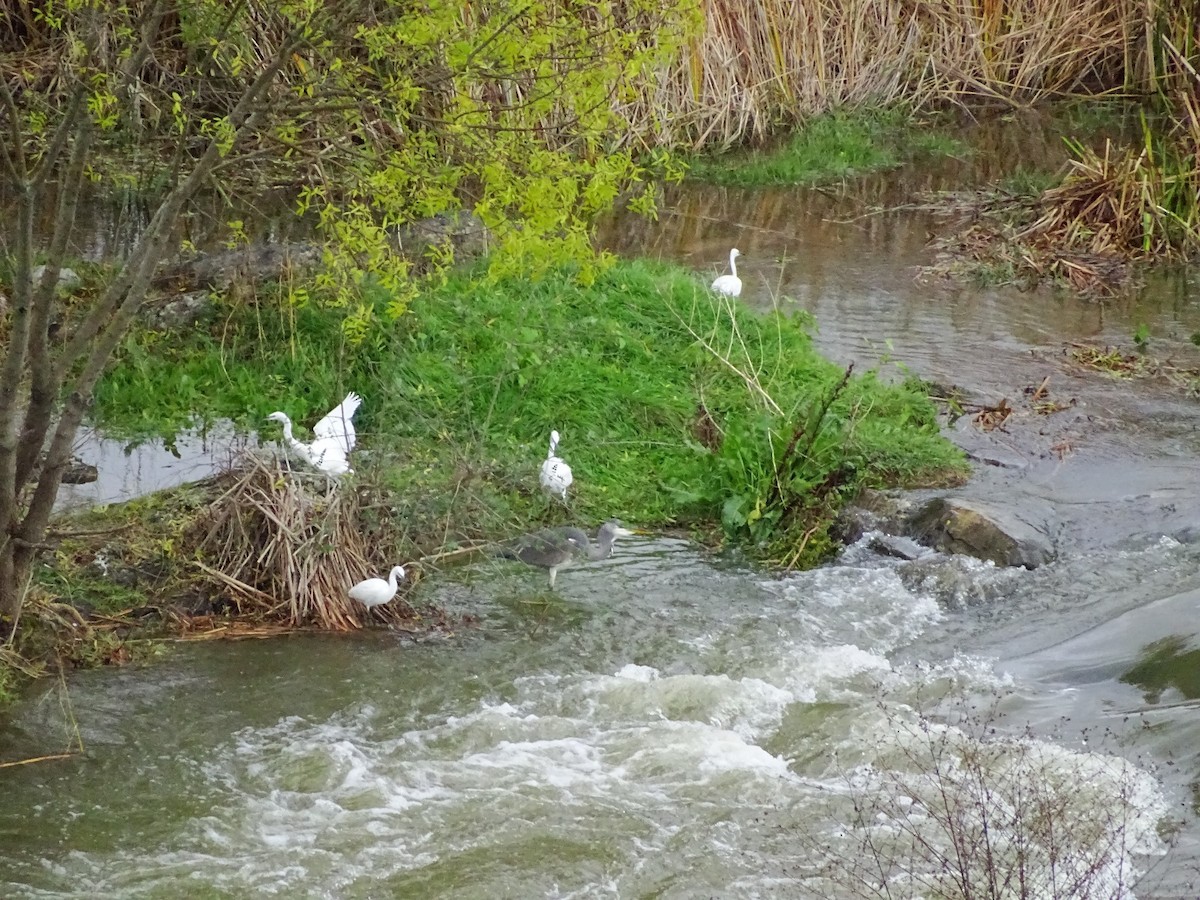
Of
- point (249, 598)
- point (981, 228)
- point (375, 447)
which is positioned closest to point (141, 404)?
point (375, 447)

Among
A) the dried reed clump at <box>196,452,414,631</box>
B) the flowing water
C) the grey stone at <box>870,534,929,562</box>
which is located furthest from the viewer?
the grey stone at <box>870,534,929,562</box>

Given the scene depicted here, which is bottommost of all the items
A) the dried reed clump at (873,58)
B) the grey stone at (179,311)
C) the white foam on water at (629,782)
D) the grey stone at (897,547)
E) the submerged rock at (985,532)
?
the white foam on water at (629,782)

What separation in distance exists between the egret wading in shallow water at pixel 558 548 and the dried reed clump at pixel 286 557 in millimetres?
719

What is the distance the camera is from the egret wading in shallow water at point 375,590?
713cm

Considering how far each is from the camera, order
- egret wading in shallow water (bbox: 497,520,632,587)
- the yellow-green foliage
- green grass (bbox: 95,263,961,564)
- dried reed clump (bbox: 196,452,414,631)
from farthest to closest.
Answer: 1. green grass (bbox: 95,263,961,564)
2. egret wading in shallow water (bbox: 497,520,632,587)
3. dried reed clump (bbox: 196,452,414,631)
4. the yellow-green foliage

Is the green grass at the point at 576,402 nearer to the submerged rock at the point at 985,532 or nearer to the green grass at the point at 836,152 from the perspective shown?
the submerged rock at the point at 985,532

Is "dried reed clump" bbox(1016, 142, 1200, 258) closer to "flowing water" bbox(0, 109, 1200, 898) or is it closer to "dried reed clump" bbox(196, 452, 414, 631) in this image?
"flowing water" bbox(0, 109, 1200, 898)

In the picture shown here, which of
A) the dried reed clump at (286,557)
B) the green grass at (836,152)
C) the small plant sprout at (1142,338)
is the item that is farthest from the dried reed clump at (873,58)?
the dried reed clump at (286,557)

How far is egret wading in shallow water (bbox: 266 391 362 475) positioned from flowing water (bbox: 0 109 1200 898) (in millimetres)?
814

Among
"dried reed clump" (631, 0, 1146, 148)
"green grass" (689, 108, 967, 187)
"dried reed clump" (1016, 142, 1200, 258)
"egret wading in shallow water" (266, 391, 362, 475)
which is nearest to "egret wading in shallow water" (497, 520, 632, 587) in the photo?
"egret wading in shallow water" (266, 391, 362, 475)

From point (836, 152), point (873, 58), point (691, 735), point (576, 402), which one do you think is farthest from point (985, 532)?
point (873, 58)

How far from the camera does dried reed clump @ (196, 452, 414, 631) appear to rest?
728 cm

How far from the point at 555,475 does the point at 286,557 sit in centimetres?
176

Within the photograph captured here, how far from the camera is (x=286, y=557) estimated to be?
7277 mm
